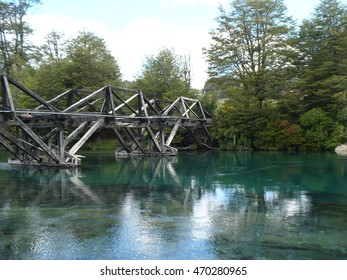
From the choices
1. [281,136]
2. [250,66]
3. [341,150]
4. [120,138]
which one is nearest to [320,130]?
[341,150]

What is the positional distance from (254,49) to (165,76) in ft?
36.4

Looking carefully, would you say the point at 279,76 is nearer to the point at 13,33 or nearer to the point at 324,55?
the point at 324,55

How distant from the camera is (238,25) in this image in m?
31.3

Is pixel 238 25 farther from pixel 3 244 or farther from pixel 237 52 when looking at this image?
pixel 3 244

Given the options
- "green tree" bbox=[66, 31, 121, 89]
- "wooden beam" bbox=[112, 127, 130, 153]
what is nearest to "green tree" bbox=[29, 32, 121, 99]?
"green tree" bbox=[66, 31, 121, 89]

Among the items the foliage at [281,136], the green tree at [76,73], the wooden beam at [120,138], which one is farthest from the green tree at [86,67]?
the foliage at [281,136]

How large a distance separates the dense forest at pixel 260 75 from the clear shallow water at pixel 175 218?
14228 millimetres

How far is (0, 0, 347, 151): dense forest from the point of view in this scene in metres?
26.3

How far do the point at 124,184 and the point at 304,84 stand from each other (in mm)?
20355

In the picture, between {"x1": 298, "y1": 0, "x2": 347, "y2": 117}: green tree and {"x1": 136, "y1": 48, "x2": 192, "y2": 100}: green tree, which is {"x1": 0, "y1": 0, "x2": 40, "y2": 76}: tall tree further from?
{"x1": 298, "y1": 0, "x2": 347, "y2": 117}: green tree

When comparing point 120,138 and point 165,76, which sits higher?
point 165,76

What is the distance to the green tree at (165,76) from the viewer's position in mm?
35469

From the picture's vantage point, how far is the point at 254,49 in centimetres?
3069

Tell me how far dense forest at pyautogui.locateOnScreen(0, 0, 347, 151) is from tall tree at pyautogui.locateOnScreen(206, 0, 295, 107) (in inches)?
3.4
